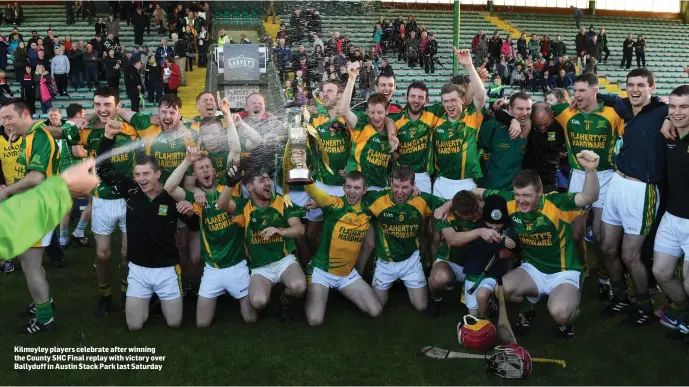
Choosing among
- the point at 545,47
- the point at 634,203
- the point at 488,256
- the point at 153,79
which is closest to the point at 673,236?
the point at 634,203

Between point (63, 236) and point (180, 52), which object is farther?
point (180, 52)

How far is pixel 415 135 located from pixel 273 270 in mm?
1932

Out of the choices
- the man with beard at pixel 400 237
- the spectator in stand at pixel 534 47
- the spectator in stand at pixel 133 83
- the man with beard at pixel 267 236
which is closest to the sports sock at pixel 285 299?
the man with beard at pixel 267 236

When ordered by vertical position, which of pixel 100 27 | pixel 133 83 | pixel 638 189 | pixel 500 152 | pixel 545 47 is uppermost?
pixel 100 27

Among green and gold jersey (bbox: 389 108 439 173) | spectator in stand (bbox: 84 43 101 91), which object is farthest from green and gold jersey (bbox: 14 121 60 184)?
spectator in stand (bbox: 84 43 101 91)

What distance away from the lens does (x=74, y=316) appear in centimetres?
591

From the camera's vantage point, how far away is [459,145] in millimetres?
6508

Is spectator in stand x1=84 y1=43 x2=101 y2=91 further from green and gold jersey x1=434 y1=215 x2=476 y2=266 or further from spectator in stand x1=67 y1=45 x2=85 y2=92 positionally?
green and gold jersey x1=434 y1=215 x2=476 y2=266

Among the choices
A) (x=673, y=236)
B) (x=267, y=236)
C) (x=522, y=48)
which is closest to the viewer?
(x=673, y=236)

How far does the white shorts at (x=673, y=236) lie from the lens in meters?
4.98

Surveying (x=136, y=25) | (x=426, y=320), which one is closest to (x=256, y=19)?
(x=136, y=25)

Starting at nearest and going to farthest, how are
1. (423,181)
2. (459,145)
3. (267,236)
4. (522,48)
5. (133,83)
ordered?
(267,236) → (459,145) → (423,181) → (133,83) → (522,48)

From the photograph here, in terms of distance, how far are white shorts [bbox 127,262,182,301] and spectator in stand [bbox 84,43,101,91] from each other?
44.0 ft

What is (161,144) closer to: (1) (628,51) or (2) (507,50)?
(2) (507,50)
